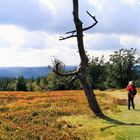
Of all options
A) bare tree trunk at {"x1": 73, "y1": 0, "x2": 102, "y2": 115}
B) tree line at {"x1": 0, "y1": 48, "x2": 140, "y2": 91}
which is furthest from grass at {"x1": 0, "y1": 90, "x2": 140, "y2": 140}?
tree line at {"x1": 0, "y1": 48, "x2": 140, "y2": 91}

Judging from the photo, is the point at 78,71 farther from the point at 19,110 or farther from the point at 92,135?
the point at 92,135

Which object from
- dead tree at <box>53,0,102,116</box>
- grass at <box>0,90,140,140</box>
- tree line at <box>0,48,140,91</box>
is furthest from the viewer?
tree line at <box>0,48,140,91</box>

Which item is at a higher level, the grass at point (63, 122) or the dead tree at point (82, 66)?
the dead tree at point (82, 66)

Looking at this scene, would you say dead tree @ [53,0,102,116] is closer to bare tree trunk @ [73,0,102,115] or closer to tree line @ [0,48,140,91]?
bare tree trunk @ [73,0,102,115]

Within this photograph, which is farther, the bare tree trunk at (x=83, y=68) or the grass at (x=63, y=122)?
the bare tree trunk at (x=83, y=68)

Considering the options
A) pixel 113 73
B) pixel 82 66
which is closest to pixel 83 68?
pixel 82 66

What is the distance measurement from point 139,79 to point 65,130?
4395 inches

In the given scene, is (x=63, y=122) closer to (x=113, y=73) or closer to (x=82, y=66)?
(x=82, y=66)

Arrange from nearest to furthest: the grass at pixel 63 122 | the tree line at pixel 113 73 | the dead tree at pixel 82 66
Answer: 1. the grass at pixel 63 122
2. the dead tree at pixel 82 66
3. the tree line at pixel 113 73

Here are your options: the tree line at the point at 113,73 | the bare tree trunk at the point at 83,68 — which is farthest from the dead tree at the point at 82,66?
the tree line at the point at 113,73

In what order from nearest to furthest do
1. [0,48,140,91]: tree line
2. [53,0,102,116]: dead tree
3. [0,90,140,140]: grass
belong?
[0,90,140,140]: grass
[53,0,102,116]: dead tree
[0,48,140,91]: tree line

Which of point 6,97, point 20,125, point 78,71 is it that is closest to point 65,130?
point 20,125

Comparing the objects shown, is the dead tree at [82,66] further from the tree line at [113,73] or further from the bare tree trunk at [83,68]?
the tree line at [113,73]

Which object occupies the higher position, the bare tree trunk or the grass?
the bare tree trunk
